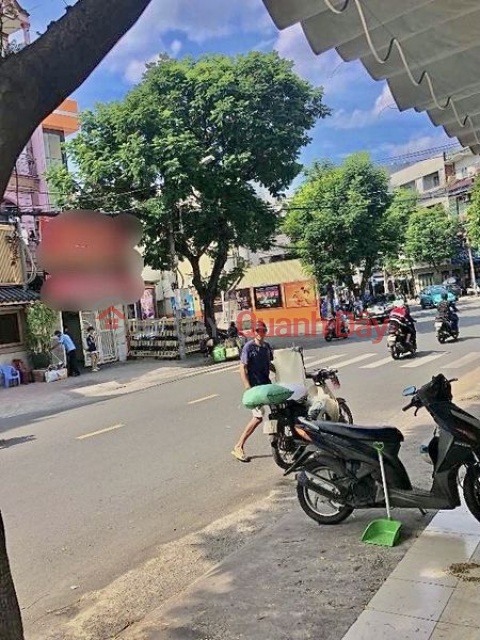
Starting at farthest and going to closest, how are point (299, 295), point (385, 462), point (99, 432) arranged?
1. point (299, 295)
2. point (99, 432)
3. point (385, 462)

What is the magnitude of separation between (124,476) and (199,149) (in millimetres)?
14035

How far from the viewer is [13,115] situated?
2117 mm

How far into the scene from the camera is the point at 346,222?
1363 inches

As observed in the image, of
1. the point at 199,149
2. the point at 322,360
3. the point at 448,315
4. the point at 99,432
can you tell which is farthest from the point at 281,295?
the point at 99,432

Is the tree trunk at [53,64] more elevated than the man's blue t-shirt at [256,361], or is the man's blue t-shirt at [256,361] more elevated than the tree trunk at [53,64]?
the tree trunk at [53,64]

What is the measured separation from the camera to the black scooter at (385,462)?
413cm

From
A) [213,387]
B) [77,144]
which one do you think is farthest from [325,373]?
[77,144]

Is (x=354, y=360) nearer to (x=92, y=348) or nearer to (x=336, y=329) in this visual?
(x=336, y=329)

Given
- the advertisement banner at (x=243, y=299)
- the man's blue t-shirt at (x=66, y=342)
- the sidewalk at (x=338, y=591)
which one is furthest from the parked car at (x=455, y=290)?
the sidewalk at (x=338, y=591)

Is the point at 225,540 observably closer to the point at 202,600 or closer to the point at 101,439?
the point at 202,600

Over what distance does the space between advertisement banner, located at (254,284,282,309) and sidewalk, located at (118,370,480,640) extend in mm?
36857

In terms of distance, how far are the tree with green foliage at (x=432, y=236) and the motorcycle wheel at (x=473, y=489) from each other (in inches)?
1943

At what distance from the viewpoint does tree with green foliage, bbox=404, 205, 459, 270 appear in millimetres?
51219

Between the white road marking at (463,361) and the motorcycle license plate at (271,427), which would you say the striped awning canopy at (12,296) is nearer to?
the white road marking at (463,361)
